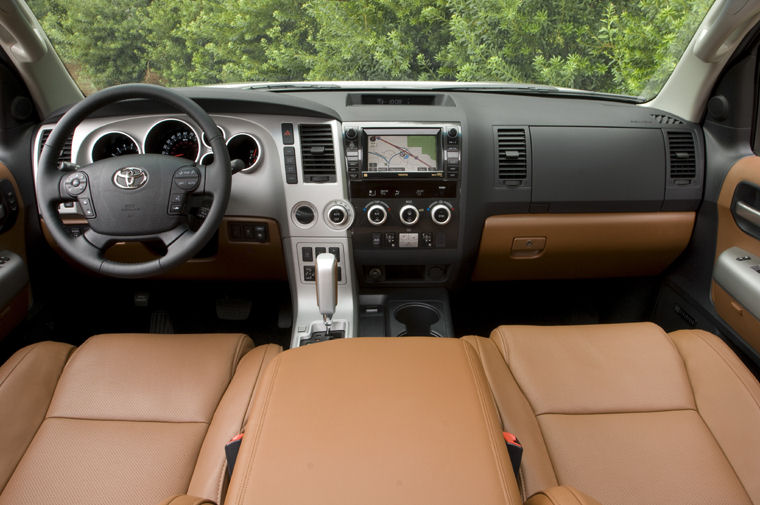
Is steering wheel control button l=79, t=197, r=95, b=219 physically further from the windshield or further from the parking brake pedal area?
the parking brake pedal area

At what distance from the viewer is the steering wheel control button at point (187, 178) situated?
1657 mm

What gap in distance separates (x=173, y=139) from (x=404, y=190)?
99cm

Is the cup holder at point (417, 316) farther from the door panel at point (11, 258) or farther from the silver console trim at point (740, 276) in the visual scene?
the door panel at point (11, 258)

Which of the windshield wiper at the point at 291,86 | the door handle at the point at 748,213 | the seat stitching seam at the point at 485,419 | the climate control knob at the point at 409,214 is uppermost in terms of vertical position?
the windshield wiper at the point at 291,86

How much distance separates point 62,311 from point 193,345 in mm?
1269

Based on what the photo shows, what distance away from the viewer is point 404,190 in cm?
209

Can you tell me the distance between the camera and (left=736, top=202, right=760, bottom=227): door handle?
1901mm

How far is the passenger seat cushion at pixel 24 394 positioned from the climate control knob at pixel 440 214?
4.70 feet

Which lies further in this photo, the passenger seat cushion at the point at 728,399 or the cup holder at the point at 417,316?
the cup holder at the point at 417,316

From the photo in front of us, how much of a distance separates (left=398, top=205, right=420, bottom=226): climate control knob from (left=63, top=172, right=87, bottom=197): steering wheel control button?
1180 millimetres

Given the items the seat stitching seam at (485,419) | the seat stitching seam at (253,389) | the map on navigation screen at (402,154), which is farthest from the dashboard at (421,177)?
the seat stitching seam at (485,419)

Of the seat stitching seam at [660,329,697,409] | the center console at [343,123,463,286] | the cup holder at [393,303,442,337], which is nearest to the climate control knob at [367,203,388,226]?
the center console at [343,123,463,286]

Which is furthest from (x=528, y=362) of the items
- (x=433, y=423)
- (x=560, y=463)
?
(x=433, y=423)

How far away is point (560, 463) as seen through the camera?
1.25m
